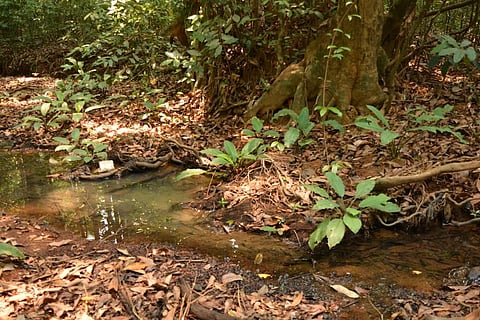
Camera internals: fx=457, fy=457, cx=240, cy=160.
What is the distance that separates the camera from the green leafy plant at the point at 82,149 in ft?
16.7

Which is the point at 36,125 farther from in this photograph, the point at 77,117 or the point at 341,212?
the point at 341,212

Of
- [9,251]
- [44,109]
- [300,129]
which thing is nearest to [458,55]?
[300,129]

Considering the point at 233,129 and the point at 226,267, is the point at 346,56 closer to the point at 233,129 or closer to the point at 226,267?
the point at 233,129

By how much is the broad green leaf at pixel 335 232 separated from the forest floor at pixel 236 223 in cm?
24

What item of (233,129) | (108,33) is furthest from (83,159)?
(108,33)

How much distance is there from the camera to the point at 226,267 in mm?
3004

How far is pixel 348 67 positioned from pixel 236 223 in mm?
2562

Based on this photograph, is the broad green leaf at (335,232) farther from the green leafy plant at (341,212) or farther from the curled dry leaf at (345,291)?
the curled dry leaf at (345,291)

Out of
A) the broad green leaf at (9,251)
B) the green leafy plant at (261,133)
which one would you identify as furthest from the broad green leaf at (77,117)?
the broad green leaf at (9,251)

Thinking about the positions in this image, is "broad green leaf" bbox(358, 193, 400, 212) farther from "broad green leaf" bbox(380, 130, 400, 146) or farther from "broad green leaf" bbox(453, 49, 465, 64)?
"broad green leaf" bbox(453, 49, 465, 64)

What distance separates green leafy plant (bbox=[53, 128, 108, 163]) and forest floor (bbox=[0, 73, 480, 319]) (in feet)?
0.61

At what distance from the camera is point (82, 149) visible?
531 cm

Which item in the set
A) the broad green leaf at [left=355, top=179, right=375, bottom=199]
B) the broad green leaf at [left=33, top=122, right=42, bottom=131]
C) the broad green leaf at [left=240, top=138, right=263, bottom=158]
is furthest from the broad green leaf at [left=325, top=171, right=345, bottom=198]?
the broad green leaf at [left=33, top=122, right=42, bottom=131]

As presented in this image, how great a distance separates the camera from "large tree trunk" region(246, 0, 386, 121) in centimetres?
520
